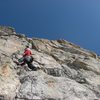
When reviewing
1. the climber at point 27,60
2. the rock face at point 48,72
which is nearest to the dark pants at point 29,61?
the climber at point 27,60

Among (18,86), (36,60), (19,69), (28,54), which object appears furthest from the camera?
(36,60)

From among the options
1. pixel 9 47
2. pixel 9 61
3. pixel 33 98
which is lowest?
pixel 33 98

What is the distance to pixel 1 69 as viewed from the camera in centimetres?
2473

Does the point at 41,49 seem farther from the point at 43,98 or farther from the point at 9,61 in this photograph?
the point at 43,98

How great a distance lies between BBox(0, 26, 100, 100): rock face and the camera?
22.5m

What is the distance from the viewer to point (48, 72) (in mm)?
28453

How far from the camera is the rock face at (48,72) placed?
22.5 m

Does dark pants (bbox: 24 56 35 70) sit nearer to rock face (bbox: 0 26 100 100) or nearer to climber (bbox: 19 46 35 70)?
climber (bbox: 19 46 35 70)

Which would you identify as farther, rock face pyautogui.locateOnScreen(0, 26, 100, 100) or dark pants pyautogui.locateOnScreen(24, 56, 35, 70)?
dark pants pyautogui.locateOnScreen(24, 56, 35, 70)

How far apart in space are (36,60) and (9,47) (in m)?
4.03

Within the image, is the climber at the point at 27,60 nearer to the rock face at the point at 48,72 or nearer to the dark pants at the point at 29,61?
the dark pants at the point at 29,61

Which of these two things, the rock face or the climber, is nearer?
the rock face

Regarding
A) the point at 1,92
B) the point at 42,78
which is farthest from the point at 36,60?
the point at 1,92

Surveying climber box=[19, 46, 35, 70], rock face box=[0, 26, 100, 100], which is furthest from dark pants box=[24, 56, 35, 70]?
rock face box=[0, 26, 100, 100]
